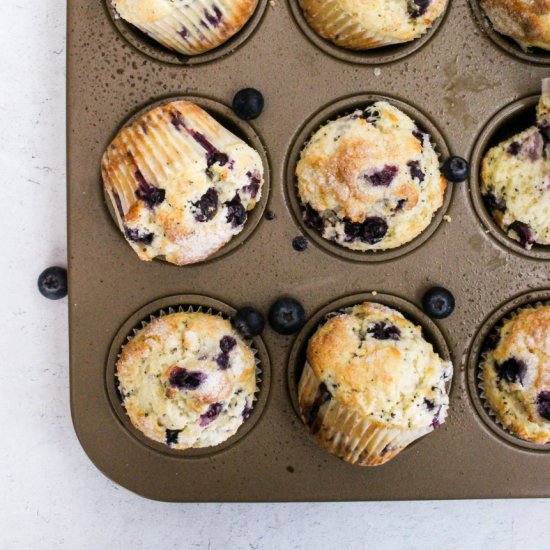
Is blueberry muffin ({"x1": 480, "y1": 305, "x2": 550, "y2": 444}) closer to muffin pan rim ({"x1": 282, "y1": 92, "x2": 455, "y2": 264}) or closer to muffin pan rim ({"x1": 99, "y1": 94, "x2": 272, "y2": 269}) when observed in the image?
muffin pan rim ({"x1": 282, "y1": 92, "x2": 455, "y2": 264})

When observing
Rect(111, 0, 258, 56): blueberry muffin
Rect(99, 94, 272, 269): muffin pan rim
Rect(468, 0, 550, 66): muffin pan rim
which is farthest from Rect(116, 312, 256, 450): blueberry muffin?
Rect(468, 0, 550, 66): muffin pan rim

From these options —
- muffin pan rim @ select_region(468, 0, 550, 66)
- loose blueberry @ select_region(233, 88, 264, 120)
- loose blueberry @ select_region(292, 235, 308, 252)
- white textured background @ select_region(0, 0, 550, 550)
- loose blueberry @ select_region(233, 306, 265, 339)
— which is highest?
muffin pan rim @ select_region(468, 0, 550, 66)

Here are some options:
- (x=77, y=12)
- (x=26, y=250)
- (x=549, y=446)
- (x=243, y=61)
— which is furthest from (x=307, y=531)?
(x=77, y=12)

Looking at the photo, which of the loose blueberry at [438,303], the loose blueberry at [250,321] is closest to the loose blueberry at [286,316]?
the loose blueberry at [250,321]

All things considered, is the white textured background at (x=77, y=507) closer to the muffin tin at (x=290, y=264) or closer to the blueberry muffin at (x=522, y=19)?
the muffin tin at (x=290, y=264)

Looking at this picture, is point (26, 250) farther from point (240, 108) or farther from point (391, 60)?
point (391, 60)

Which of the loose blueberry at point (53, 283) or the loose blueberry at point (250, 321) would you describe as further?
the loose blueberry at point (53, 283)

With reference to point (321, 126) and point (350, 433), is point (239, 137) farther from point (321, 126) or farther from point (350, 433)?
point (350, 433)
